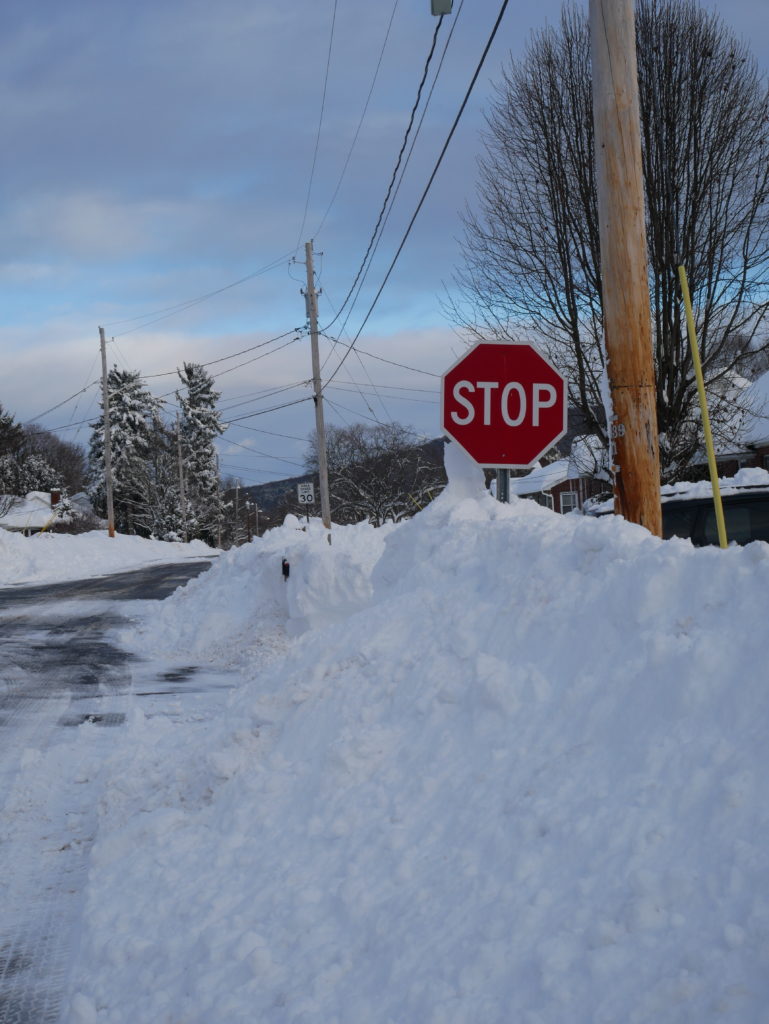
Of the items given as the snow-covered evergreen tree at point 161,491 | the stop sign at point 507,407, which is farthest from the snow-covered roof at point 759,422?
the snow-covered evergreen tree at point 161,491

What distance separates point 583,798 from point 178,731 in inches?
177

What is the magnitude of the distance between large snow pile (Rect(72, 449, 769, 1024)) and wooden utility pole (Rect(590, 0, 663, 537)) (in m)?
1.00

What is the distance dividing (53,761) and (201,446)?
6056 centimetres

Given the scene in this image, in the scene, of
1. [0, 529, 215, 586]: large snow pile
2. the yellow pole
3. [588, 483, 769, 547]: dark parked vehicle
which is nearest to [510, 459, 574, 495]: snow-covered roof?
[0, 529, 215, 586]: large snow pile

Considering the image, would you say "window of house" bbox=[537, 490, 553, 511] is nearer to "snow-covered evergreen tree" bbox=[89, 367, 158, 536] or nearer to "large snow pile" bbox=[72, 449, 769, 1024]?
"snow-covered evergreen tree" bbox=[89, 367, 158, 536]

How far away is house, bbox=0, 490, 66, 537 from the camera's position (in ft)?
203

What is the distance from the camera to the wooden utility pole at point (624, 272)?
5.53 meters

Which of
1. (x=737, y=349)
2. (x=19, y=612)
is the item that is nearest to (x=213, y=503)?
(x=19, y=612)

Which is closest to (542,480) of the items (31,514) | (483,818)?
(31,514)

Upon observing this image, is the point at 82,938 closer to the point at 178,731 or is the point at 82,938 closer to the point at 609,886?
the point at 609,886

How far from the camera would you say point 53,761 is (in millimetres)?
6066

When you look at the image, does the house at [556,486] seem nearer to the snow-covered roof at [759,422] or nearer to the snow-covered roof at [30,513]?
the snow-covered roof at [759,422]

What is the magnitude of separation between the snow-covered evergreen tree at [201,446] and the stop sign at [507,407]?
5601cm

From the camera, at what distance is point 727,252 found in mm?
12625
